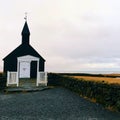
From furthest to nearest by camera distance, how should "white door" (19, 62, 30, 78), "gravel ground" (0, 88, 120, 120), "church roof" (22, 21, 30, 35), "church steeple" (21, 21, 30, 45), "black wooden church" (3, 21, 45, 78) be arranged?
1. "church roof" (22, 21, 30, 35)
2. "church steeple" (21, 21, 30, 45)
3. "white door" (19, 62, 30, 78)
4. "black wooden church" (3, 21, 45, 78)
5. "gravel ground" (0, 88, 120, 120)

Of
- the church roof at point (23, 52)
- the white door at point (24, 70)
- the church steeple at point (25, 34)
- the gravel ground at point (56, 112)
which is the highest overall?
the church steeple at point (25, 34)

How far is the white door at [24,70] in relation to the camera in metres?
39.3

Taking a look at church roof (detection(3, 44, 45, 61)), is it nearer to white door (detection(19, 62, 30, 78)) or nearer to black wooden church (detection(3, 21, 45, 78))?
black wooden church (detection(3, 21, 45, 78))

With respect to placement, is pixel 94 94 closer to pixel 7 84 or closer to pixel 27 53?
pixel 7 84

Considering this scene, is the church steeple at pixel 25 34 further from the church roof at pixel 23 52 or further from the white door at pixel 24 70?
the white door at pixel 24 70

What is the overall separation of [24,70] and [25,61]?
1.35 m

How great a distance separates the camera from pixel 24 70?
1559 inches

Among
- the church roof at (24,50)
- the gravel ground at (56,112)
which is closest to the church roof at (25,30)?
the church roof at (24,50)

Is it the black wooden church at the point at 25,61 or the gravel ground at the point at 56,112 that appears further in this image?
the black wooden church at the point at 25,61

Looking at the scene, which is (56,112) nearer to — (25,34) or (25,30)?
(25,34)

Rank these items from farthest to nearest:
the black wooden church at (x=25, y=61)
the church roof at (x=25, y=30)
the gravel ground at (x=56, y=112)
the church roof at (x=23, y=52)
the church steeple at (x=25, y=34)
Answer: the church roof at (x=25, y=30) → the church steeple at (x=25, y=34) → the church roof at (x=23, y=52) → the black wooden church at (x=25, y=61) → the gravel ground at (x=56, y=112)

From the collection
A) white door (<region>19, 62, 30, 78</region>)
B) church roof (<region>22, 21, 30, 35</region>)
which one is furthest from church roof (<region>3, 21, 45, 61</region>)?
white door (<region>19, 62, 30, 78</region>)

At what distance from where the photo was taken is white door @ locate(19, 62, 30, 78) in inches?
1547

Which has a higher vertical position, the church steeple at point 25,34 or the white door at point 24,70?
the church steeple at point 25,34
